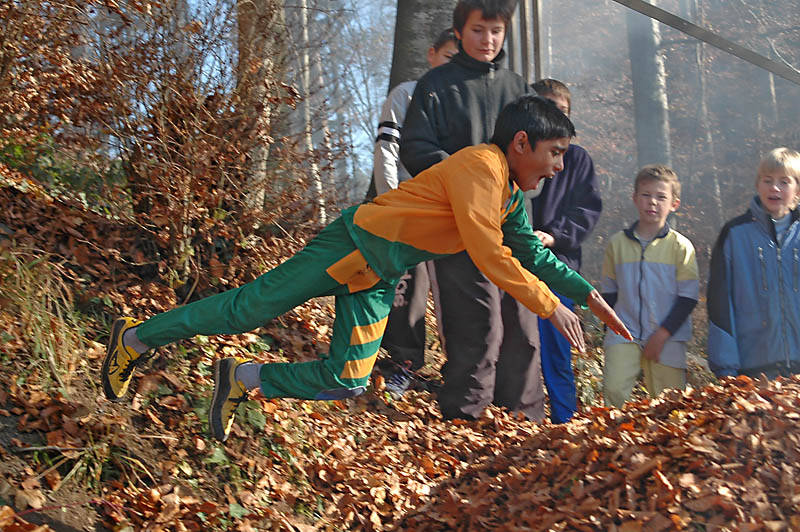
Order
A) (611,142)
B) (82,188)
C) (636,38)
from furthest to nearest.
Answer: (611,142), (636,38), (82,188)

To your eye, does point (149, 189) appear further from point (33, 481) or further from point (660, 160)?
point (660, 160)

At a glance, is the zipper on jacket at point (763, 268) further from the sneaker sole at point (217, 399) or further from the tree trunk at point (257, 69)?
the sneaker sole at point (217, 399)

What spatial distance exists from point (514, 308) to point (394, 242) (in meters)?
1.69

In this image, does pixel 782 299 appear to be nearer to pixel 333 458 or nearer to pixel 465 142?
pixel 465 142

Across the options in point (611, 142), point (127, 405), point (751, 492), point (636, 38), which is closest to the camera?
point (751, 492)

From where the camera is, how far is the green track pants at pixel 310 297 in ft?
12.8

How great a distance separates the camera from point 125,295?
5.00 metres

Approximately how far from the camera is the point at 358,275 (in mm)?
3914

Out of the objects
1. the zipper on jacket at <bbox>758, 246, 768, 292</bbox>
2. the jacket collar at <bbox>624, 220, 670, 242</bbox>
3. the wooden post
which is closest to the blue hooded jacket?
the zipper on jacket at <bbox>758, 246, 768, 292</bbox>

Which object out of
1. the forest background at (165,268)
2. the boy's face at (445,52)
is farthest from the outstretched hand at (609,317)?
the boy's face at (445,52)

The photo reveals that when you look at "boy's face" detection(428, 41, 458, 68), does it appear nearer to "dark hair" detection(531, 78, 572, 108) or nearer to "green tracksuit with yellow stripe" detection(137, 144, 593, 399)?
"dark hair" detection(531, 78, 572, 108)

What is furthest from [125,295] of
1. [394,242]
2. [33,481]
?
[394,242]

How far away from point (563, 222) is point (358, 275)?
2134 millimetres

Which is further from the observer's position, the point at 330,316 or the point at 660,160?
the point at 660,160
